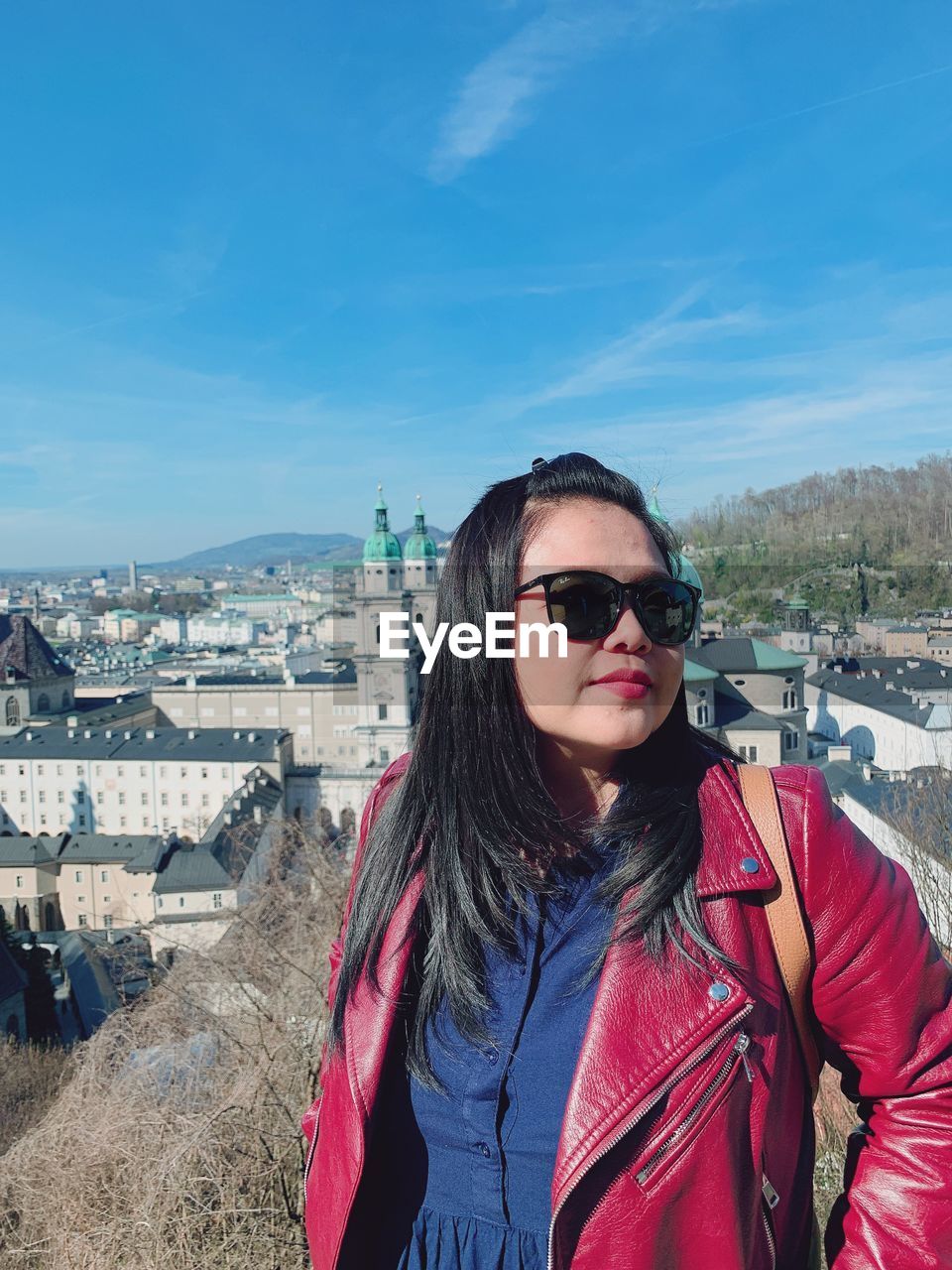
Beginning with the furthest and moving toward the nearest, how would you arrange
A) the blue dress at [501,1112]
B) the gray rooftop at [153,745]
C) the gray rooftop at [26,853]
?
the gray rooftop at [153,745] < the gray rooftop at [26,853] < the blue dress at [501,1112]

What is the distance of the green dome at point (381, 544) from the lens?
3647 centimetres

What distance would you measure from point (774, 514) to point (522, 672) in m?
39.0

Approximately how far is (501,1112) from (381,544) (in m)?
35.7

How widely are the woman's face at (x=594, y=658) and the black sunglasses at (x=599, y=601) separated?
1 cm

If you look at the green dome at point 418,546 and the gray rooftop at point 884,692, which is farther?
the green dome at point 418,546

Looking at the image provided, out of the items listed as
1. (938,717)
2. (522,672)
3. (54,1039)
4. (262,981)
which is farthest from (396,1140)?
(938,717)

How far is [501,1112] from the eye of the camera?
4.33ft

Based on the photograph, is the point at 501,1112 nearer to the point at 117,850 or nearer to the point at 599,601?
the point at 599,601

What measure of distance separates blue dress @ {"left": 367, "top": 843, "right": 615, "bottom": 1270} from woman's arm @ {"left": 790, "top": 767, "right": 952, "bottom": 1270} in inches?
13.0

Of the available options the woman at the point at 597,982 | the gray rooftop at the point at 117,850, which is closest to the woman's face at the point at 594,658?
the woman at the point at 597,982

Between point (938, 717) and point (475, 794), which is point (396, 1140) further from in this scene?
point (938, 717)

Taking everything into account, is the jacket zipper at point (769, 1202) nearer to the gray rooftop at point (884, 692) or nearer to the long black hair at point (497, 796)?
the long black hair at point (497, 796)

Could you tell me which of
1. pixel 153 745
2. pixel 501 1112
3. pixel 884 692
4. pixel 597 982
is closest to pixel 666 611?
pixel 597 982

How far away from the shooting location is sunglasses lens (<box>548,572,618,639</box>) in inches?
51.9
